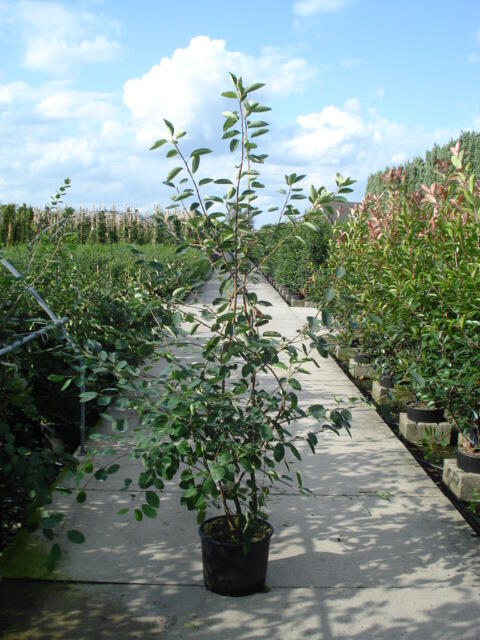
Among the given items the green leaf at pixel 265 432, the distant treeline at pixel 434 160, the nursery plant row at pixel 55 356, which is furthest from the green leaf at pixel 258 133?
the distant treeline at pixel 434 160

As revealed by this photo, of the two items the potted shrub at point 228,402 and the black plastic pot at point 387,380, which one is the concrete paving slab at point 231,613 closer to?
the potted shrub at point 228,402

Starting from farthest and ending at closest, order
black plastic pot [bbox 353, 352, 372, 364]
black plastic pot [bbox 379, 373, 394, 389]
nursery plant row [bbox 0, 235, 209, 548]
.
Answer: black plastic pot [bbox 353, 352, 372, 364], black plastic pot [bbox 379, 373, 394, 389], nursery plant row [bbox 0, 235, 209, 548]

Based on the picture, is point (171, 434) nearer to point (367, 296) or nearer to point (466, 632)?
point (466, 632)

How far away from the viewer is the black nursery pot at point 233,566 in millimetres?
2803

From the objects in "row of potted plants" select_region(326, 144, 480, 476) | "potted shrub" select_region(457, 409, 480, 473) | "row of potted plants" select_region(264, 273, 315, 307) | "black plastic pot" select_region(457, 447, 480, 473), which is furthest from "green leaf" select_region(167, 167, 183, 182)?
"row of potted plants" select_region(264, 273, 315, 307)

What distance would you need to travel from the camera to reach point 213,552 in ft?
9.29

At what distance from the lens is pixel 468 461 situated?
4098 millimetres

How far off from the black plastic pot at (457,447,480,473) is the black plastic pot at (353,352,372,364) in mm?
2941

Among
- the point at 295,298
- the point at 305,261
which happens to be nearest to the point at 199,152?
the point at 305,261

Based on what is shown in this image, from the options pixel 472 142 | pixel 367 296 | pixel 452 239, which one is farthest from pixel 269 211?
pixel 472 142

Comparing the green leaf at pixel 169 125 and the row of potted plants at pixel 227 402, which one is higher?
the green leaf at pixel 169 125

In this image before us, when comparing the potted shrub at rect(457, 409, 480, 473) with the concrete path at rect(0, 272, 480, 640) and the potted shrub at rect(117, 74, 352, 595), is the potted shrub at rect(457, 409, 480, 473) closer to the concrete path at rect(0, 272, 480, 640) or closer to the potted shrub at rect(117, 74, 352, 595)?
the concrete path at rect(0, 272, 480, 640)

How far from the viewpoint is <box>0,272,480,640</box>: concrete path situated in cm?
263

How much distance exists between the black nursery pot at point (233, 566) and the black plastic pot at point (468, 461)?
6.11 ft
